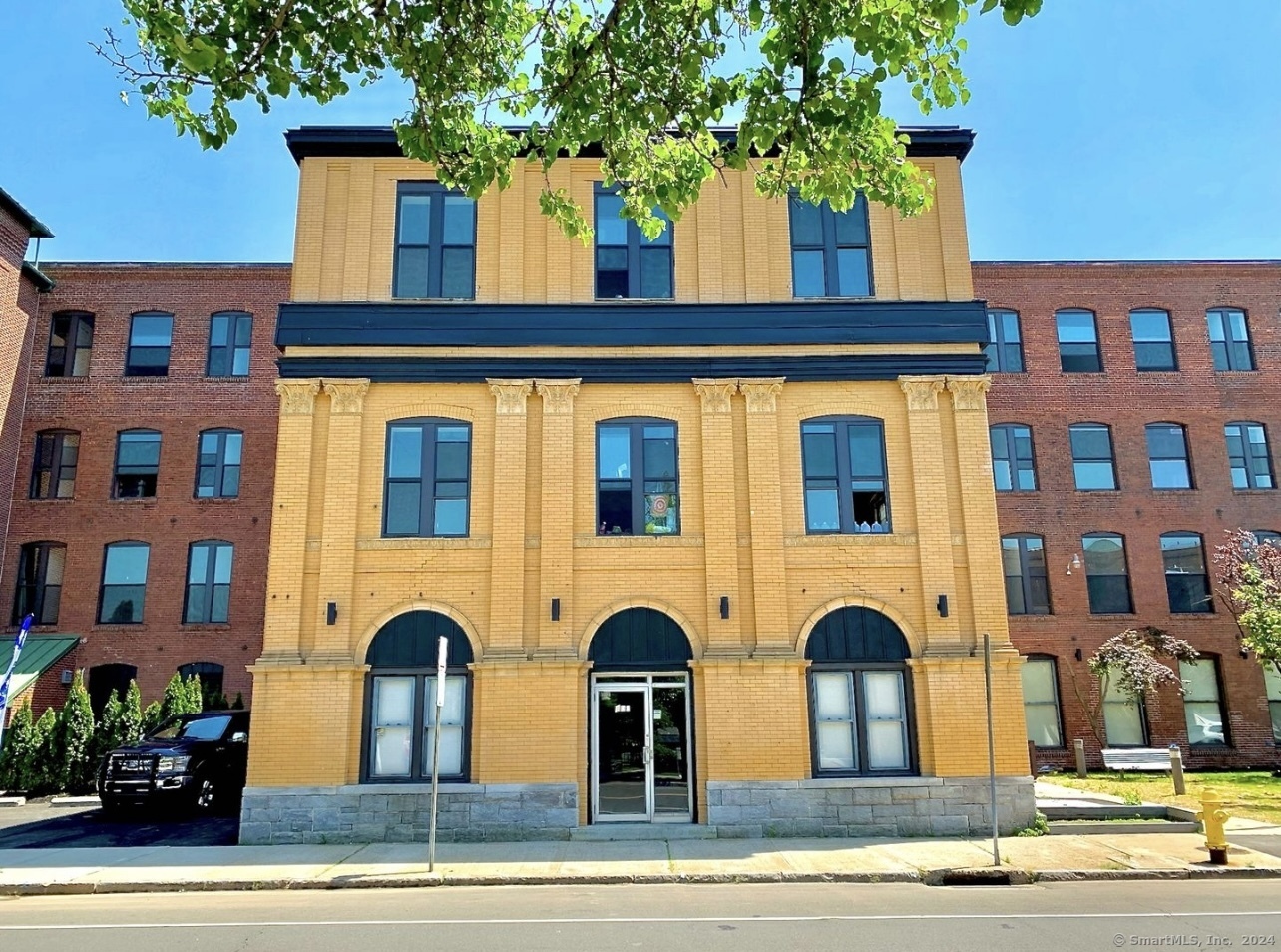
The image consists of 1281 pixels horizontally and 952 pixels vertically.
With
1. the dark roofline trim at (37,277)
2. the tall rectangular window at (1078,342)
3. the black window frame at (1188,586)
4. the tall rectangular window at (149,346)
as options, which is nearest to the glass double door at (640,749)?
the black window frame at (1188,586)

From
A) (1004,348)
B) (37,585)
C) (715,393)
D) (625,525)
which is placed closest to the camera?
(625,525)

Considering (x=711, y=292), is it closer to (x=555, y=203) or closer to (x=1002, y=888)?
(x=555, y=203)

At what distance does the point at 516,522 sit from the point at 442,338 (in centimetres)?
344

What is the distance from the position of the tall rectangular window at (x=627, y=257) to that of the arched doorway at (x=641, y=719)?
5.58m

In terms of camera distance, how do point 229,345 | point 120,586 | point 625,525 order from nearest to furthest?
1. point 625,525
2. point 120,586
3. point 229,345

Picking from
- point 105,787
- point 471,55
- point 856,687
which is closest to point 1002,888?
point 856,687

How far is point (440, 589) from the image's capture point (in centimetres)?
1488

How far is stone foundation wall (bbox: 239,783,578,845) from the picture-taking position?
13.9 m

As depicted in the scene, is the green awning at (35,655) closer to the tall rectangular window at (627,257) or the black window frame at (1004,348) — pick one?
the tall rectangular window at (627,257)

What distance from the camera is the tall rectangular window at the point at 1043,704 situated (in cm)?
2441

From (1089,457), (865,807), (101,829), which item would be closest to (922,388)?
(865,807)

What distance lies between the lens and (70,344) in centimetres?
2703

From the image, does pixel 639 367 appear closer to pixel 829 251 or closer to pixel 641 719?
pixel 829 251

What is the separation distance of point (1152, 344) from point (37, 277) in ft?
105
